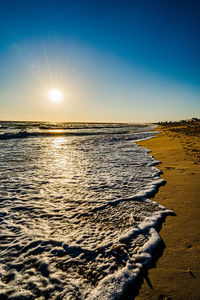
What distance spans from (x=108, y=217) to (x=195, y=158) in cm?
651

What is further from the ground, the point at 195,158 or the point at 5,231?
the point at 195,158

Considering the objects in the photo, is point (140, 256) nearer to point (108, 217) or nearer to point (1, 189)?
point (108, 217)

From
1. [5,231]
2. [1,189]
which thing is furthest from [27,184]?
[5,231]

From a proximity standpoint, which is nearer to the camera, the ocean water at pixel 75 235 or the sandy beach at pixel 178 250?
the sandy beach at pixel 178 250

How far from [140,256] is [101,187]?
2724 millimetres

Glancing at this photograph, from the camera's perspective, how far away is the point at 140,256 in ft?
8.13

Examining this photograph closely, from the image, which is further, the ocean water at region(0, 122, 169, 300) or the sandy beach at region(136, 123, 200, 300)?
the ocean water at region(0, 122, 169, 300)

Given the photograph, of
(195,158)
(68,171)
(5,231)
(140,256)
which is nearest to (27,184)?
(68,171)

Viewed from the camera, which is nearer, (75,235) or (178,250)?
(178,250)

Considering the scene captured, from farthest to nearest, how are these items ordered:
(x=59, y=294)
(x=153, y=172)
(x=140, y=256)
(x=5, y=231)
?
(x=153, y=172) → (x=5, y=231) → (x=140, y=256) → (x=59, y=294)

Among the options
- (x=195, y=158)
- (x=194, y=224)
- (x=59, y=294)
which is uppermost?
(x=195, y=158)

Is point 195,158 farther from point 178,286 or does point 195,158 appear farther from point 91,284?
point 91,284

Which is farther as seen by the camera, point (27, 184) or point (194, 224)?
point (27, 184)

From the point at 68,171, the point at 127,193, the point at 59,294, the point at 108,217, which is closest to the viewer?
the point at 59,294
